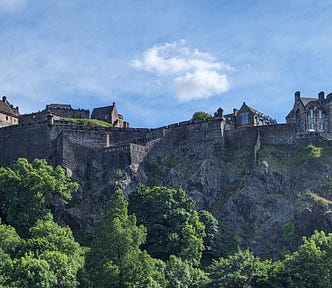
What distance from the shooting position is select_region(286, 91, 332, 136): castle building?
9838 cm

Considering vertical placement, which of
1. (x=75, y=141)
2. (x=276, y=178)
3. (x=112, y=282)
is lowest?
(x=112, y=282)

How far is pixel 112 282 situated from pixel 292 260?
18.3 meters

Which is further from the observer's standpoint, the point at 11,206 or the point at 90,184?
the point at 90,184

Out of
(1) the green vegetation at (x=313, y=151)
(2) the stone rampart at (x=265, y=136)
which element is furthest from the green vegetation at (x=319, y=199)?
(2) the stone rampart at (x=265, y=136)

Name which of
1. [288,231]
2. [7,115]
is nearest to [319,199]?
[288,231]

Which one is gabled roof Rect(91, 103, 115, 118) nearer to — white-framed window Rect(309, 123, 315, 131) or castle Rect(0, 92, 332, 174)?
castle Rect(0, 92, 332, 174)

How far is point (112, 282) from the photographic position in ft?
207

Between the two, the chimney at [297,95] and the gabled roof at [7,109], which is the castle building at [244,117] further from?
the gabled roof at [7,109]

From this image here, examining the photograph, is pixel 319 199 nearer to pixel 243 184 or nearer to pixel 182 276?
pixel 243 184

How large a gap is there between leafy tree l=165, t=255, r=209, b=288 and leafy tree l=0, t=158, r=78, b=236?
733 inches

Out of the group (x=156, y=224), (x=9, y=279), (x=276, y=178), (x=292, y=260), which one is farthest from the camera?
(x=276, y=178)

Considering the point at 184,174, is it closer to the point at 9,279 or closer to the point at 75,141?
the point at 75,141

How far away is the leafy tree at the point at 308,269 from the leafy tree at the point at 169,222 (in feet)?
37.4

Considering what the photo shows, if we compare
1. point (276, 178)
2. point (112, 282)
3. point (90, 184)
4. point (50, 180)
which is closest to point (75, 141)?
point (90, 184)
